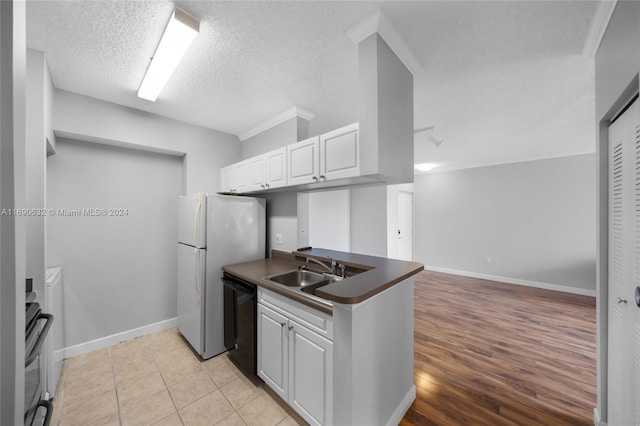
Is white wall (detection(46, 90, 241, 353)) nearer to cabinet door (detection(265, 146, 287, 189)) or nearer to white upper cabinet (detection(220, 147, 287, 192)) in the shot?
white upper cabinet (detection(220, 147, 287, 192))

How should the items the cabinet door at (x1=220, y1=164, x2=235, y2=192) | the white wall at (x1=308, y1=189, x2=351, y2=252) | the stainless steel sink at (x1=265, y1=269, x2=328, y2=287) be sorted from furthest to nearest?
the white wall at (x1=308, y1=189, x2=351, y2=252), the cabinet door at (x1=220, y1=164, x2=235, y2=192), the stainless steel sink at (x1=265, y1=269, x2=328, y2=287)

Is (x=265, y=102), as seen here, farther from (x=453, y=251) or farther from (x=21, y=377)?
(x=453, y=251)

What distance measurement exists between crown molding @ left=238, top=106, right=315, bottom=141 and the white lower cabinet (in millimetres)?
1953

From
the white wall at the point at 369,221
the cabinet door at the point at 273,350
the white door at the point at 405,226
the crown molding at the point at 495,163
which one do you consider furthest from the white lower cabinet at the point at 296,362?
the white door at the point at 405,226

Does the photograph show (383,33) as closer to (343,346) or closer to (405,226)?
(343,346)

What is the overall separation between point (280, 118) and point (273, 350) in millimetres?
2361

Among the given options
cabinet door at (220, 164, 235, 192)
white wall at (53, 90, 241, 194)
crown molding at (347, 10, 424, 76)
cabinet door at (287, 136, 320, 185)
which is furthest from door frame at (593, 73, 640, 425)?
white wall at (53, 90, 241, 194)

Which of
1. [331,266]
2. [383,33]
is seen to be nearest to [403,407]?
[331,266]

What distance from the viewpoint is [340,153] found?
177 cm

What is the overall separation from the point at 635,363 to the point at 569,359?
64.3 inches

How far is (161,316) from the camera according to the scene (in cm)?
293

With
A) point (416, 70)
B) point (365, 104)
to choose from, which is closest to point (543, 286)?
point (416, 70)

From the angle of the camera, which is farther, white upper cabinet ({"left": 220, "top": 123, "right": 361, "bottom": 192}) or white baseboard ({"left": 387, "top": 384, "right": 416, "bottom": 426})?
white upper cabinet ({"left": 220, "top": 123, "right": 361, "bottom": 192})

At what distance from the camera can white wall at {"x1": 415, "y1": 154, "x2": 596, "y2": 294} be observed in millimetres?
4180
